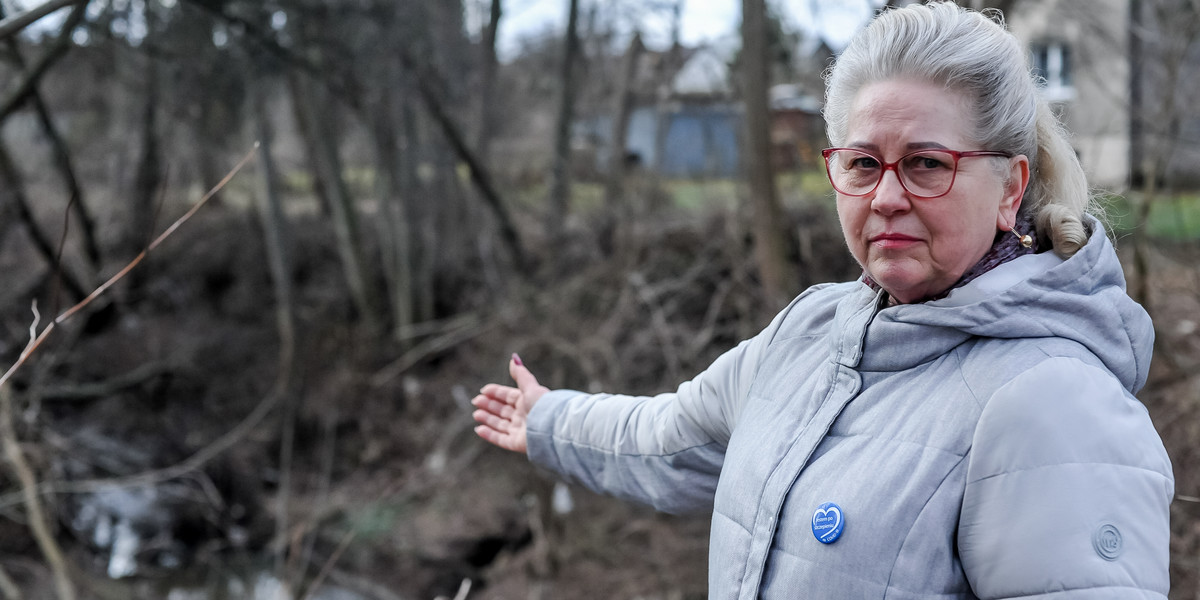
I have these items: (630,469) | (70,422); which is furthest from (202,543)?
(630,469)

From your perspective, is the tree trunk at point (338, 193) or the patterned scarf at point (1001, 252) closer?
the patterned scarf at point (1001, 252)

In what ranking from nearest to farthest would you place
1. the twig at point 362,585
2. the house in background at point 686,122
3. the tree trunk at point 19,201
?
the tree trunk at point 19,201, the twig at point 362,585, the house in background at point 686,122

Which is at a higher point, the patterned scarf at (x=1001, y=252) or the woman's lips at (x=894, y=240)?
the woman's lips at (x=894, y=240)

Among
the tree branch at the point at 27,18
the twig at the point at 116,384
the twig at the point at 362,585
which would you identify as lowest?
the twig at the point at 362,585

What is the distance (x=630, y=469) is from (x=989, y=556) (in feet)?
3.07

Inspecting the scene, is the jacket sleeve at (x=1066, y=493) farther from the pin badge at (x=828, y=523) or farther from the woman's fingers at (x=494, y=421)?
the woman's fingers at (x=494, y=421)

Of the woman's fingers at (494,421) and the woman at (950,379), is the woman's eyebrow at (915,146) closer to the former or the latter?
the woman at (950,379)

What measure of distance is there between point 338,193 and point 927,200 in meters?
10.1

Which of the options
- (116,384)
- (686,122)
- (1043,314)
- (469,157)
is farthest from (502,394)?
(686,122)

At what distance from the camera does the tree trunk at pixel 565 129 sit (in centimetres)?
1075

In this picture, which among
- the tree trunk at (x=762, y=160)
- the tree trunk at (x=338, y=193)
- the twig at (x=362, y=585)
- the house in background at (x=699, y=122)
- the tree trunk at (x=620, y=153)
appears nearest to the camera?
the tree trunk at (x=762, y=160)

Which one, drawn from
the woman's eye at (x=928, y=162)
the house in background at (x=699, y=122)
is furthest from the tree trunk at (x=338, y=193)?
the woman's eye at (x=928, y=162)

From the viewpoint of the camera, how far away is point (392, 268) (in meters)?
11.3

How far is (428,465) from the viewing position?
9000 mm
